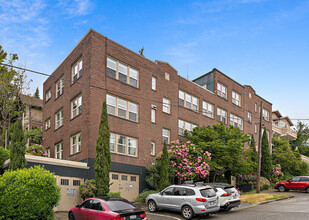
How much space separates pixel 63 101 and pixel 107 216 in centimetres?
1787

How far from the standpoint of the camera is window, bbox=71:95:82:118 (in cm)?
2528

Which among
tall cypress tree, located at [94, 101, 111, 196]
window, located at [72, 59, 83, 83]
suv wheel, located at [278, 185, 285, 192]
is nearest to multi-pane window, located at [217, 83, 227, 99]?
suv wheel, located at [278, 185, 285, 192]

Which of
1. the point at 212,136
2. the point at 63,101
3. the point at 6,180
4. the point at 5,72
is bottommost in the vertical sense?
the point at 6,180

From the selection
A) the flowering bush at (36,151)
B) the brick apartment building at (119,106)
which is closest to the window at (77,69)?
the brick apartment building at (119,106)

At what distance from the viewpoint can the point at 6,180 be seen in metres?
14.1

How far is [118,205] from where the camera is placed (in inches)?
520

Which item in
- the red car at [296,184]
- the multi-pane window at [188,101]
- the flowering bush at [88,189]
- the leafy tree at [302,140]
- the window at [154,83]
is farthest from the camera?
the leafy tree at [302,140]

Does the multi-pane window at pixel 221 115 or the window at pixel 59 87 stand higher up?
the window at pixel 59 87

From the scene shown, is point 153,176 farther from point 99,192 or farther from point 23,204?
point 23,204

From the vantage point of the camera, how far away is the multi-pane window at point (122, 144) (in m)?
24.5

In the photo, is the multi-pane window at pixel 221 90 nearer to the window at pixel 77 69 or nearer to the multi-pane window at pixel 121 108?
the multi-pane window at pixel 121 108

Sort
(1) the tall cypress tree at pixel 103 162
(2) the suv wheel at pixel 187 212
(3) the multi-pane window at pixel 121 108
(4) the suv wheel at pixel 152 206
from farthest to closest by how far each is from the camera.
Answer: (3) the multi-pane window at pixel 121 108, (1) the tall cypress tree at pixel 103 162, (4) the suv wheel at pixel 152 206, (2) the suv wheel at pixel 187 212

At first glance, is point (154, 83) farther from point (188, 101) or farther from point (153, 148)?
point (153, 148)

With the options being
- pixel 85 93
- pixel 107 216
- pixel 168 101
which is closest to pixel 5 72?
pixel 85 93
